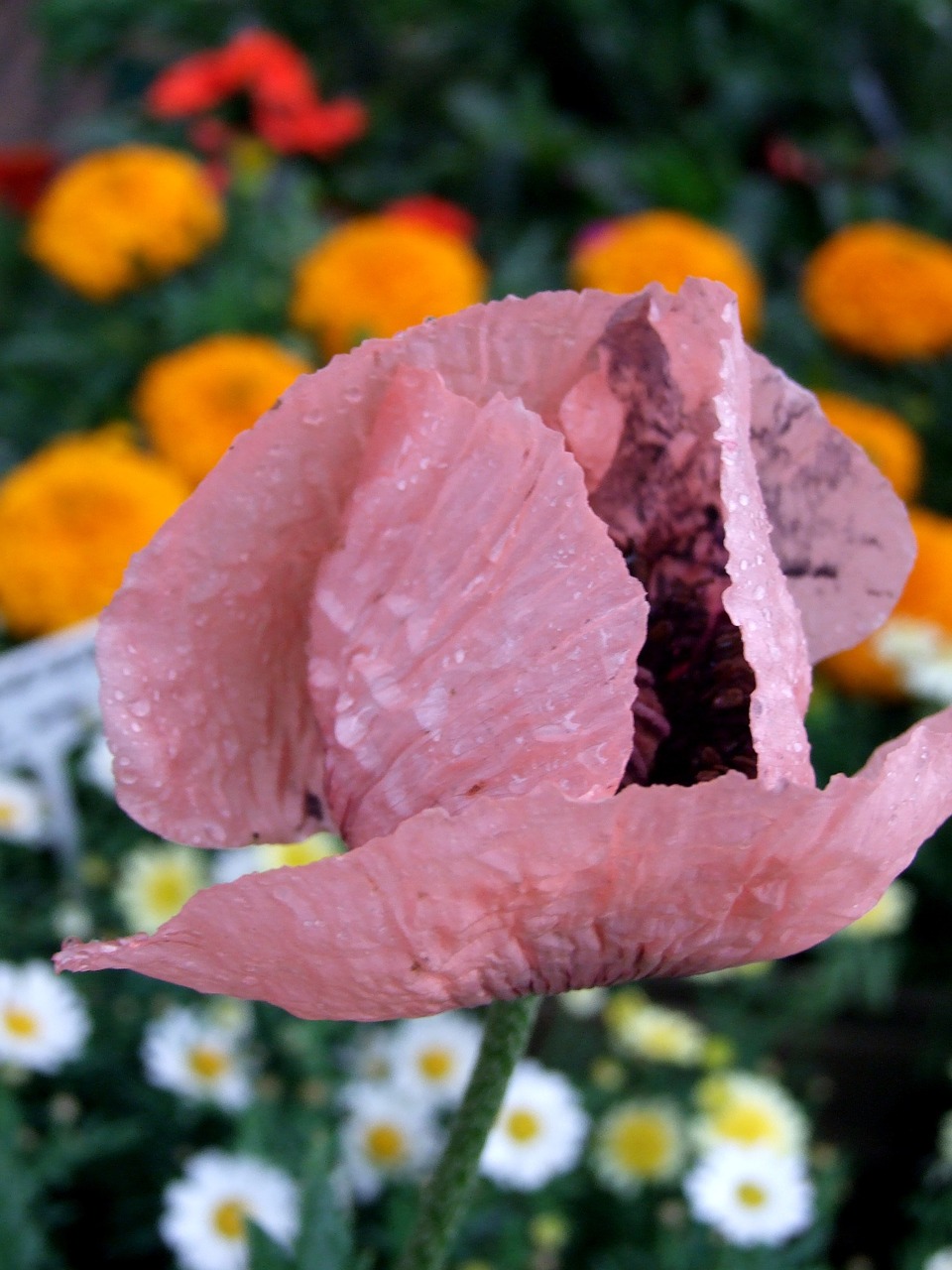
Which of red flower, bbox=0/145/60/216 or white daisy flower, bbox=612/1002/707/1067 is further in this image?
red flower, bbox=0/145/60/216

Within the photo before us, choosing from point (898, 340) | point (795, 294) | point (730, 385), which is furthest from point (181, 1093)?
point (795, 294)

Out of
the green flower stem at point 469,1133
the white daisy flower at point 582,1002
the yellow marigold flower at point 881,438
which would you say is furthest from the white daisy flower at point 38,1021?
the yellow marigold flower at point 881,438

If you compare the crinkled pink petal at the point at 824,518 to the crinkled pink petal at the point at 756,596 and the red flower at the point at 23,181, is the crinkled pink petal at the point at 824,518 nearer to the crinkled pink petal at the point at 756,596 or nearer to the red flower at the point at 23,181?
the crinkled pink petal at the point at 756,596

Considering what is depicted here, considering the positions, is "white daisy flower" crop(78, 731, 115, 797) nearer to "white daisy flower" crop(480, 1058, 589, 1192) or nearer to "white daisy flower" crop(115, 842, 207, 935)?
"white daisy flower" crop(115, 842, 207, 935)

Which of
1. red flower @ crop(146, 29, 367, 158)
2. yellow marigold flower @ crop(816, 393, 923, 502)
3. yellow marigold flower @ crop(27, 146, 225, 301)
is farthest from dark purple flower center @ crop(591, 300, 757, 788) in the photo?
red flower @ crop(146, 29, 367, 158)

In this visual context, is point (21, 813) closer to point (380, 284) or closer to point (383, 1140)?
point (383, 1140)

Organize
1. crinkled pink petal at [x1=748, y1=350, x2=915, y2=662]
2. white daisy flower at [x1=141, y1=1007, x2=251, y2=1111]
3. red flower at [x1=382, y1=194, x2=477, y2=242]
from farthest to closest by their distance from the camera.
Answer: red flower at [x1=382, y1=194, x2=477, y2=242] < white daisy flower at [x1=141, y1=1007, x2=251, y2=1111] < crinkled pink petal at [x1=748, y1=350, x2=915, y2=662]

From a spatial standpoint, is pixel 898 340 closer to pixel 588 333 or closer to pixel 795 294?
pixel 795 294
